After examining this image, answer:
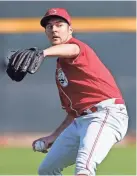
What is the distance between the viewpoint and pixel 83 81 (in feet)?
14.6

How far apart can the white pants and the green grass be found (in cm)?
247

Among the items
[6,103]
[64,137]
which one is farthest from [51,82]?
[64,137]

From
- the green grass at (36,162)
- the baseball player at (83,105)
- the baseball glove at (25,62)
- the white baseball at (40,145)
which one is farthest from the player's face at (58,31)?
the green grass at (36,162)

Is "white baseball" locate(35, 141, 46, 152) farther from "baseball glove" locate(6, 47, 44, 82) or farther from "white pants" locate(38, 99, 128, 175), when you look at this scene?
"baseball glove" locate(6, 47, 44, 82)

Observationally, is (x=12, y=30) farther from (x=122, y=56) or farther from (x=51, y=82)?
(x=122, y=56)

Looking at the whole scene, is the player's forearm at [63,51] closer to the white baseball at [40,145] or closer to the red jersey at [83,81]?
the red jersey at [83,81]

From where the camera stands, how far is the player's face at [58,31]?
4445 mm

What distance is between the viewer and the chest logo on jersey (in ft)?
14.7

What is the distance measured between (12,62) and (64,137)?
0.79 meters

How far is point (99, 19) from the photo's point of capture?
11445mm

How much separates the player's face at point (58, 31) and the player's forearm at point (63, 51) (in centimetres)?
19

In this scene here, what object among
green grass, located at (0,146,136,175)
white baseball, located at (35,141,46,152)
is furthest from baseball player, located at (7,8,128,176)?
green grass, located at (0,146,136,175)

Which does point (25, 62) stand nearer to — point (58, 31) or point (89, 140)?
point (58, 31)

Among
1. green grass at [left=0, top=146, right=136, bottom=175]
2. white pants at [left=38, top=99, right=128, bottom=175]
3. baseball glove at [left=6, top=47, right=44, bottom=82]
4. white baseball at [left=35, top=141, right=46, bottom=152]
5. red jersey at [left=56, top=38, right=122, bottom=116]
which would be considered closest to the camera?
baseball glove at [left=6, top=47, right=44, bottom=82]
